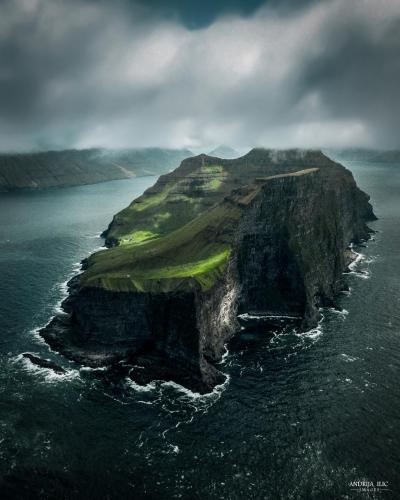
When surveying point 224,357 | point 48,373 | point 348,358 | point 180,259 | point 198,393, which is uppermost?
point 180,259

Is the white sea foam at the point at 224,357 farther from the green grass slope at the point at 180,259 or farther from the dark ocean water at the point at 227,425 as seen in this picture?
the green grass slope at the point at 180,259

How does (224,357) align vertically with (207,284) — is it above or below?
below

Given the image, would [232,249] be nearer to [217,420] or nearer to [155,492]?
[217,420]

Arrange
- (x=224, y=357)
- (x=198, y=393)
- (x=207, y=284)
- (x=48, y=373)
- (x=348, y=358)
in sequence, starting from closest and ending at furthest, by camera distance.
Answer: (x=198, y=393) < (x=48, y=373) < (x=348, y=358) < (x=224, y=357) < (x=207, y=284)

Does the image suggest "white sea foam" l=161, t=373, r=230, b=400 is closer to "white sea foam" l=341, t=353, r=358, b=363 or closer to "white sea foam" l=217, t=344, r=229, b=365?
"white sea foam" l=217, t=344, r=229, b=365

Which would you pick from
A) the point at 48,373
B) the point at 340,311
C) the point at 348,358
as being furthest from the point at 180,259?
the point at 348,358

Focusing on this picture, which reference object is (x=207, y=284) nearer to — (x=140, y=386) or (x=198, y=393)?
(x=198, y=393)

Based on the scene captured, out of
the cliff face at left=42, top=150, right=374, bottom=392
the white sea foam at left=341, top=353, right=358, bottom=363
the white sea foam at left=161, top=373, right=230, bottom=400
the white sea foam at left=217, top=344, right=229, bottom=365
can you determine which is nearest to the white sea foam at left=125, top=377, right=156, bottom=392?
the cliff face at left=42, top=150, right=374, bottom=392
